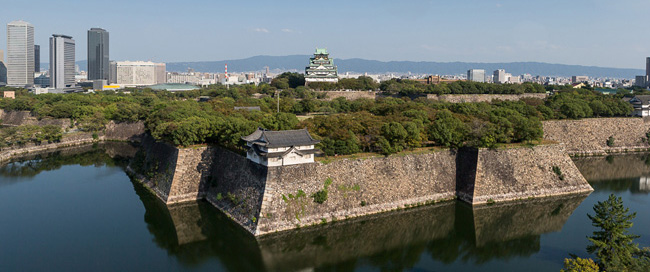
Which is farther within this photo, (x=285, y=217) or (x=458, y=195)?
(x=458, y=195)

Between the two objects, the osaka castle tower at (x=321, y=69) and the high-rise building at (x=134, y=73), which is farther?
the high-rise building at (x=134, y=73)

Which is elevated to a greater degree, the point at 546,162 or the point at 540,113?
the point at 540,113

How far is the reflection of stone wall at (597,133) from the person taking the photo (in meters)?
29.1

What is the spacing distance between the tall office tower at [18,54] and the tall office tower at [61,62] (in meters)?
4.84

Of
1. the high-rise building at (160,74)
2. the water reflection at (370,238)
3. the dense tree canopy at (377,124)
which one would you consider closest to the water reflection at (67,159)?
the dense tree canopy at (377,124)

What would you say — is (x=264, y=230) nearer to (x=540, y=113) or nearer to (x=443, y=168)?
(x=443, y=168)

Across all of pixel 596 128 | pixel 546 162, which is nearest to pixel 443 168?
pixel 546 162

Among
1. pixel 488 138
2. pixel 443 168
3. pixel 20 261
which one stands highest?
pixel 488 138

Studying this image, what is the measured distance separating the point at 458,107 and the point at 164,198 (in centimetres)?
1807

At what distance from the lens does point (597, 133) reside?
30.4 metres

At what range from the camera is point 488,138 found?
18344 mm

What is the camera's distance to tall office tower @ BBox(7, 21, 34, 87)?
96500 mm

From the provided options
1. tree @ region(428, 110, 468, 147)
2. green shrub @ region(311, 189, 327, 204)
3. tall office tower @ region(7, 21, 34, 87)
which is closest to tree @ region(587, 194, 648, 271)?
green shrub @ region(311, 189, 327, 204)

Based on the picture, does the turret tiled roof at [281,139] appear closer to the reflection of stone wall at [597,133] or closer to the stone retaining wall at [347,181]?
the stone retaining wall at [347,181]
